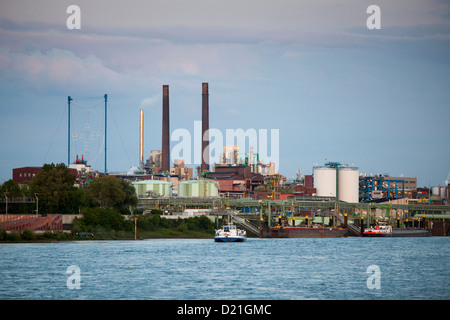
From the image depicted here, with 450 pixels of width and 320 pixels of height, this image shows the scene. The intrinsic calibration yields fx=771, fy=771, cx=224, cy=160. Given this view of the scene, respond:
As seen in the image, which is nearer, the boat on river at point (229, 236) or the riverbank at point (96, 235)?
the riverbank at point (96, 235)

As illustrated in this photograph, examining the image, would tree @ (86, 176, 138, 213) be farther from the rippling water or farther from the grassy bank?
the rippling water

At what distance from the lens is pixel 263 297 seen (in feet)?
198

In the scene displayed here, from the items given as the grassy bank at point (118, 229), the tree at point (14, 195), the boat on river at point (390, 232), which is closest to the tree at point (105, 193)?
the grassy bank at point (118, 229)

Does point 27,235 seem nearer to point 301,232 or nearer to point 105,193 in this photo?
point 105,193

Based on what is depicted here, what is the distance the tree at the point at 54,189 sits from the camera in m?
134

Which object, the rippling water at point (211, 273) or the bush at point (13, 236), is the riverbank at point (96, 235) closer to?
the bush at point (13, 236)

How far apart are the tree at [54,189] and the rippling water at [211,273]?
23.8 m

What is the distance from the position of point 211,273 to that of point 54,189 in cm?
6493

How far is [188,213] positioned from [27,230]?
6094 cm

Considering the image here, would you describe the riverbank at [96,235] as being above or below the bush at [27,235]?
below

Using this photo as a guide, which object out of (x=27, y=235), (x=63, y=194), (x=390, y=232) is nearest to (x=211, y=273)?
(x=27, y=235)

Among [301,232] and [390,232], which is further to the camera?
[390,232]

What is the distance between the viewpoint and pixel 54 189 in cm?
13462
